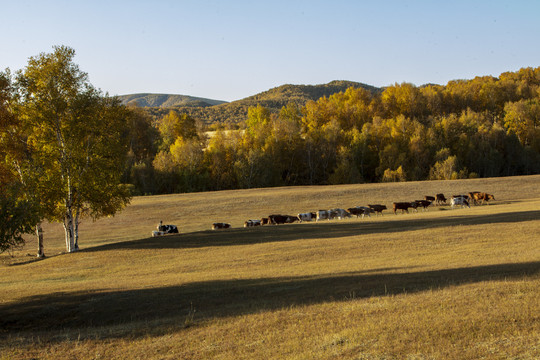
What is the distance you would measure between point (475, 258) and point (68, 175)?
26878 millimetres

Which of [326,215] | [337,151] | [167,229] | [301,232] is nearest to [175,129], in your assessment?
[337,151]

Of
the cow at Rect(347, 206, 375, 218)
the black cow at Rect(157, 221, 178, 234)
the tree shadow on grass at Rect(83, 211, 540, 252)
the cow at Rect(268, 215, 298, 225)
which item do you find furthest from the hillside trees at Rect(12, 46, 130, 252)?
the cow at Rect(347, 206, 375, 218)

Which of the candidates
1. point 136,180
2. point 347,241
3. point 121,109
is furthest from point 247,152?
point 347,241

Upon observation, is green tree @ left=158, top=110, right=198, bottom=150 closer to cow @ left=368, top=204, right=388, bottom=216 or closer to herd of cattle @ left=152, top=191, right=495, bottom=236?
herd of cattle @ left=152, top=191, right=495, bottom=236

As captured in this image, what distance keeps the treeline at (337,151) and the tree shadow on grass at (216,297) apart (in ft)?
212

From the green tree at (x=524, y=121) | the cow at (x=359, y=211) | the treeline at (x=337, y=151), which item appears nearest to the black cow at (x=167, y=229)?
the cow at (x=359, y=211)

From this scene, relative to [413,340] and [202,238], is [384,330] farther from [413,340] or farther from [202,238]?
[202,238]

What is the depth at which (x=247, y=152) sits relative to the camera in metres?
88.8

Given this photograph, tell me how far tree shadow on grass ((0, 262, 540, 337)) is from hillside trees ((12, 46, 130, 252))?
15787 mm

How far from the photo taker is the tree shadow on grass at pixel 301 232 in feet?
99.0

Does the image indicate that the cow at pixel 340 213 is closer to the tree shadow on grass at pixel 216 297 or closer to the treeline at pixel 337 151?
the tree shadow on grass at pixel 216 297

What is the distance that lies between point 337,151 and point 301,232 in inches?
2326

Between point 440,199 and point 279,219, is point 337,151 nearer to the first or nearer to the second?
point 440,199

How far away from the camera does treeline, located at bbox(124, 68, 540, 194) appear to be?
271 feet
